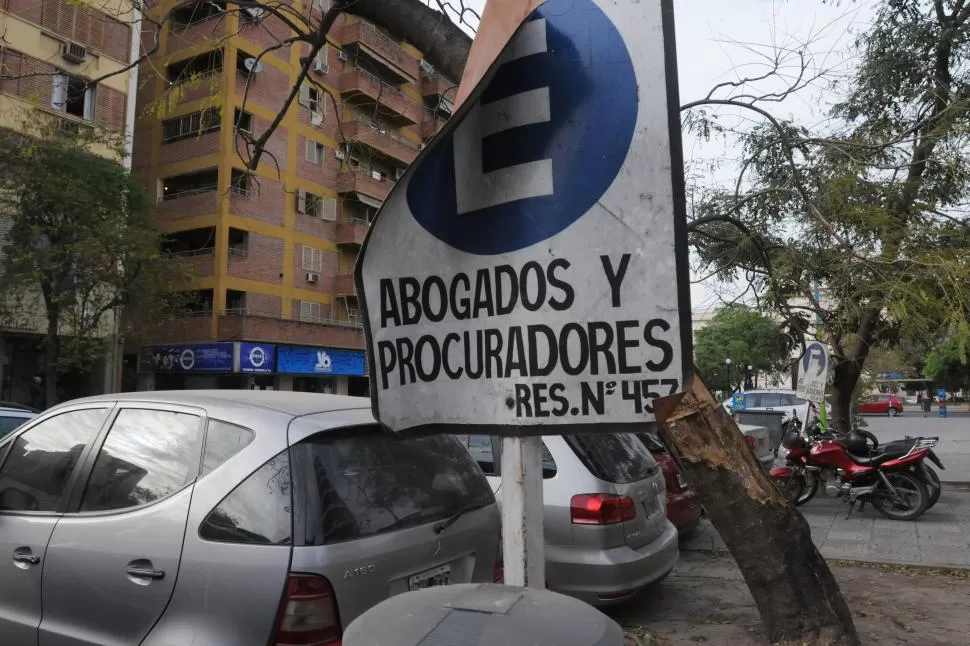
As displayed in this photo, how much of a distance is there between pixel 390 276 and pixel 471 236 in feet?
0.70

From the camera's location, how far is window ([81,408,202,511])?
304 cm

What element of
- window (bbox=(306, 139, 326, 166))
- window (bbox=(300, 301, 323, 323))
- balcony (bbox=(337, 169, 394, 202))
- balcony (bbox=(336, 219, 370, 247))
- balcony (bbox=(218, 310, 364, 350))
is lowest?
balcony (bbox=(218, 310, 364, 350))

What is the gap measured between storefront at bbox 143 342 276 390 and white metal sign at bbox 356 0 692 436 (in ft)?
86.8

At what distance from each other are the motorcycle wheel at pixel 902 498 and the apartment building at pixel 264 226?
→ 20.2 meters

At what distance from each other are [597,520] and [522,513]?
140 inches

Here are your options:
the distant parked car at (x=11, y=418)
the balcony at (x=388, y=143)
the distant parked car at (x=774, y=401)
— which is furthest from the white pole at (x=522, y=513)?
the balcony at (x=388, y=143)

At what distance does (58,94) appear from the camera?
915 inches

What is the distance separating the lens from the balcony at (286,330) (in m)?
27.2

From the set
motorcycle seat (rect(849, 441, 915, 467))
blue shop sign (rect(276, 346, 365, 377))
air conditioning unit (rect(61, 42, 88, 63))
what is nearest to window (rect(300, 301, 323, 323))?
blue shop sign (rect(276, 346, 365, 377))

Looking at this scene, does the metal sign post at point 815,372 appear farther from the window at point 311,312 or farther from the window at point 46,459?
the window at point 311,312

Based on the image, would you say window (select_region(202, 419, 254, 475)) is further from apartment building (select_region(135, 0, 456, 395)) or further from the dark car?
apartment building (select_region(135, 0, 456, 395))

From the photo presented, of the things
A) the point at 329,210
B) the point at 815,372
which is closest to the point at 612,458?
the point at 815,372

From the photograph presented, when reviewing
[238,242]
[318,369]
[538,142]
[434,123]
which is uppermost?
[238,242]

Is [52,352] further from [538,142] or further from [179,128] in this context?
[538,142]
